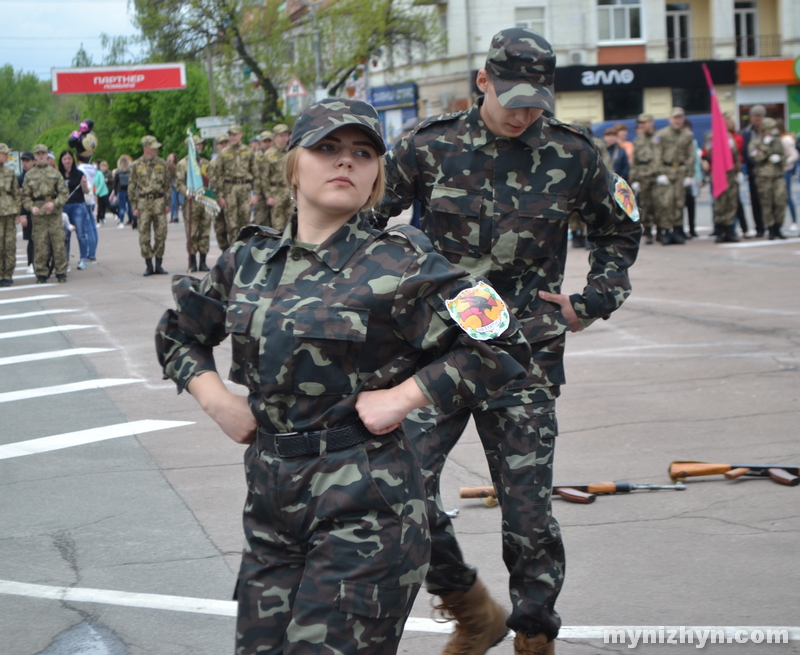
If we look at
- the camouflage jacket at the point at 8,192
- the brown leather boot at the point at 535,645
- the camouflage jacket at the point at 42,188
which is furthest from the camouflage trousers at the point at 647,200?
the brown leather boot at the point at 535,645

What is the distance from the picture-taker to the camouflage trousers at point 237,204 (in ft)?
62.7

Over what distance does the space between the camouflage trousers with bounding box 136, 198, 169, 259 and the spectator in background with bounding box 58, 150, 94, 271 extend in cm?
136

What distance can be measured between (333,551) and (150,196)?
16.1 meters

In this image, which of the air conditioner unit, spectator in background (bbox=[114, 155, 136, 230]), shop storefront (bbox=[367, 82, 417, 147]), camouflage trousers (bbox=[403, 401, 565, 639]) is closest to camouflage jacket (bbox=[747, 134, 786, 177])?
camouflage trousers (bbox=[403, 401, 565, 639])

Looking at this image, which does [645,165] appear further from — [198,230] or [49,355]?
[49,355]

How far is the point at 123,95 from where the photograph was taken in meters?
66.0

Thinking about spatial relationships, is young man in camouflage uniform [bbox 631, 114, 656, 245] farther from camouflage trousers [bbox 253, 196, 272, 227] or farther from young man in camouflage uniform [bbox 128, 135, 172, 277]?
young man in camouflage uniform [bbox 128, 135, 172, 277]

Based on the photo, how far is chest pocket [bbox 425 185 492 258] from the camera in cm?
385

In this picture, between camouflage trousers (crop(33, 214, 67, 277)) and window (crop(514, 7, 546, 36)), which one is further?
window (crop(514, 7, 546, 36))

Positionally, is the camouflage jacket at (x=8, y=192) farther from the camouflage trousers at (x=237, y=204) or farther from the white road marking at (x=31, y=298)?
the camouflage trousers at (x=237, y=204)

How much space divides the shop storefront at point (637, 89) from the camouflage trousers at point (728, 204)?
2577cm

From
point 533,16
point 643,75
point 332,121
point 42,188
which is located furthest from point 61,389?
point 643,75

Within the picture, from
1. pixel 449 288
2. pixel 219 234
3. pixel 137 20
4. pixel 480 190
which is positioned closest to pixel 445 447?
pixel 480 190

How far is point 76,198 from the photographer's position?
753 inches
